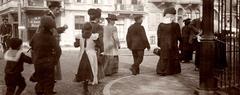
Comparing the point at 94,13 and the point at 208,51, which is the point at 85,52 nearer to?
the point at 94,13

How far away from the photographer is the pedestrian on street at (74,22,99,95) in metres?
8.47

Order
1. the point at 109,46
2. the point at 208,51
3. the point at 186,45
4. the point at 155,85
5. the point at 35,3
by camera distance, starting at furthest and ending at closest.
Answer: the point at 35,3 < the point at 186,45 < the point at 109,46 < the point at 155,85 < the point at 208,51

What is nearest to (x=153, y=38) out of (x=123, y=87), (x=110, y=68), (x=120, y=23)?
(x=120, y=23)

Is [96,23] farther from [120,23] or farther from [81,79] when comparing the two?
[120,23]

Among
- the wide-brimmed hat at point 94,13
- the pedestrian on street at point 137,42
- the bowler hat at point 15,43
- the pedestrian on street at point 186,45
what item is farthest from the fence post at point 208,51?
the pedestrian on street at point 186,45

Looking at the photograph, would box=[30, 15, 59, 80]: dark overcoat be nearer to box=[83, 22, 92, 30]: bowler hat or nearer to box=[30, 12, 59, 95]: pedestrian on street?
box=[30, 12, 59, 95]: pedestrian on street

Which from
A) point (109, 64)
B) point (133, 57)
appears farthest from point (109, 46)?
point (133, 57)

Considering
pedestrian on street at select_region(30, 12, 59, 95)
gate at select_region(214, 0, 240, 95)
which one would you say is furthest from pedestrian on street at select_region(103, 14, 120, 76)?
pedestrian on street at select_region(30, 12, 59, 95)

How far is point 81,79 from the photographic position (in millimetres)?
8438

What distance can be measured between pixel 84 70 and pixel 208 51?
8.89ft

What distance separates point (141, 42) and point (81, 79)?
12.0ft

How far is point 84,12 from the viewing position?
4106cm

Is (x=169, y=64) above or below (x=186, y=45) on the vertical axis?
below

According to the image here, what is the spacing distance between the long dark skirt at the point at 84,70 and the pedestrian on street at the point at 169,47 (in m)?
2.97
